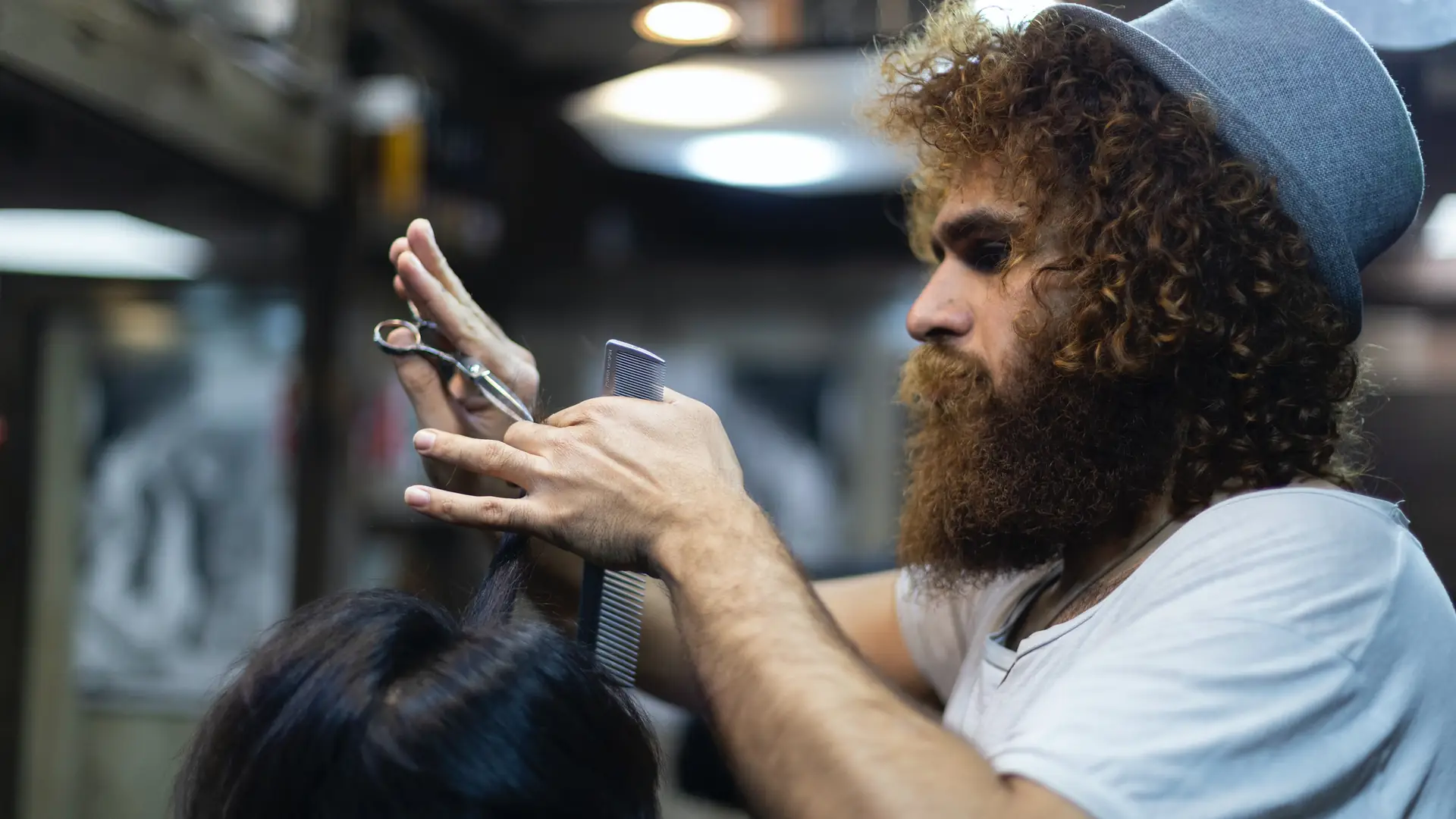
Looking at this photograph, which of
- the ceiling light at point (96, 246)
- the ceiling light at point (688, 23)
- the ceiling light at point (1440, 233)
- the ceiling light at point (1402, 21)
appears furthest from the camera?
the ceiling light at point (688, 23)

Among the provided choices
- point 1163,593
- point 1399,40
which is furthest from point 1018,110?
point 1399,40

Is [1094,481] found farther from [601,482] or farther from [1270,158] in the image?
[601,482]

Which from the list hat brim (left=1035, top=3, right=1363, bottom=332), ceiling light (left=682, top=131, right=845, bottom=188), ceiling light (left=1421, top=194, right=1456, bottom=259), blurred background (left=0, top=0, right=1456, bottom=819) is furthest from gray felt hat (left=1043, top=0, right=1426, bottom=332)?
ceiling light (left=682, top=131, right=845, bottom=188)

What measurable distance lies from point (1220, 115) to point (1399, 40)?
1.12 metres

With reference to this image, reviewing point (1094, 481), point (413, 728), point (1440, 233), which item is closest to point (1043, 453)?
point (1094, 481)

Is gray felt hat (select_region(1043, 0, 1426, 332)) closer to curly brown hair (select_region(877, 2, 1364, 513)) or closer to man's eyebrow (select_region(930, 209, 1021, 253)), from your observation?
curly brown hair (select_region(877, 2, 1364, 513))

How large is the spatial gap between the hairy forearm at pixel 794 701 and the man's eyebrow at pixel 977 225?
0.41 m

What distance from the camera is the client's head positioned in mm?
843

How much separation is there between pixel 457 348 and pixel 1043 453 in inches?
25.4

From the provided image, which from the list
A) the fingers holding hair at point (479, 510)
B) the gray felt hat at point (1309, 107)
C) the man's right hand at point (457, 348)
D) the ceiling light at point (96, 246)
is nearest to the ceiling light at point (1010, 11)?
the gray felt hat at point (1309, 107)

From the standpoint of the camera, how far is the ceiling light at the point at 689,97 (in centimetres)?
267

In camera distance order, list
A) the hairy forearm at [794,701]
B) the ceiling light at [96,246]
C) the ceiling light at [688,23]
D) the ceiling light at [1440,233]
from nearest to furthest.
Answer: the hairy forearm at [794,701] < the ceiling light at [96,246] < the ceiling light at [1440,233] < the ceiling light at [688,23]

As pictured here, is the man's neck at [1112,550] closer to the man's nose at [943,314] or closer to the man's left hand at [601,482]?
Result: the man's nose at [943,314]

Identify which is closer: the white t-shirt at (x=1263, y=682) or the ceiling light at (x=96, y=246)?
the white t-shirt at (x=1263, y=682)
